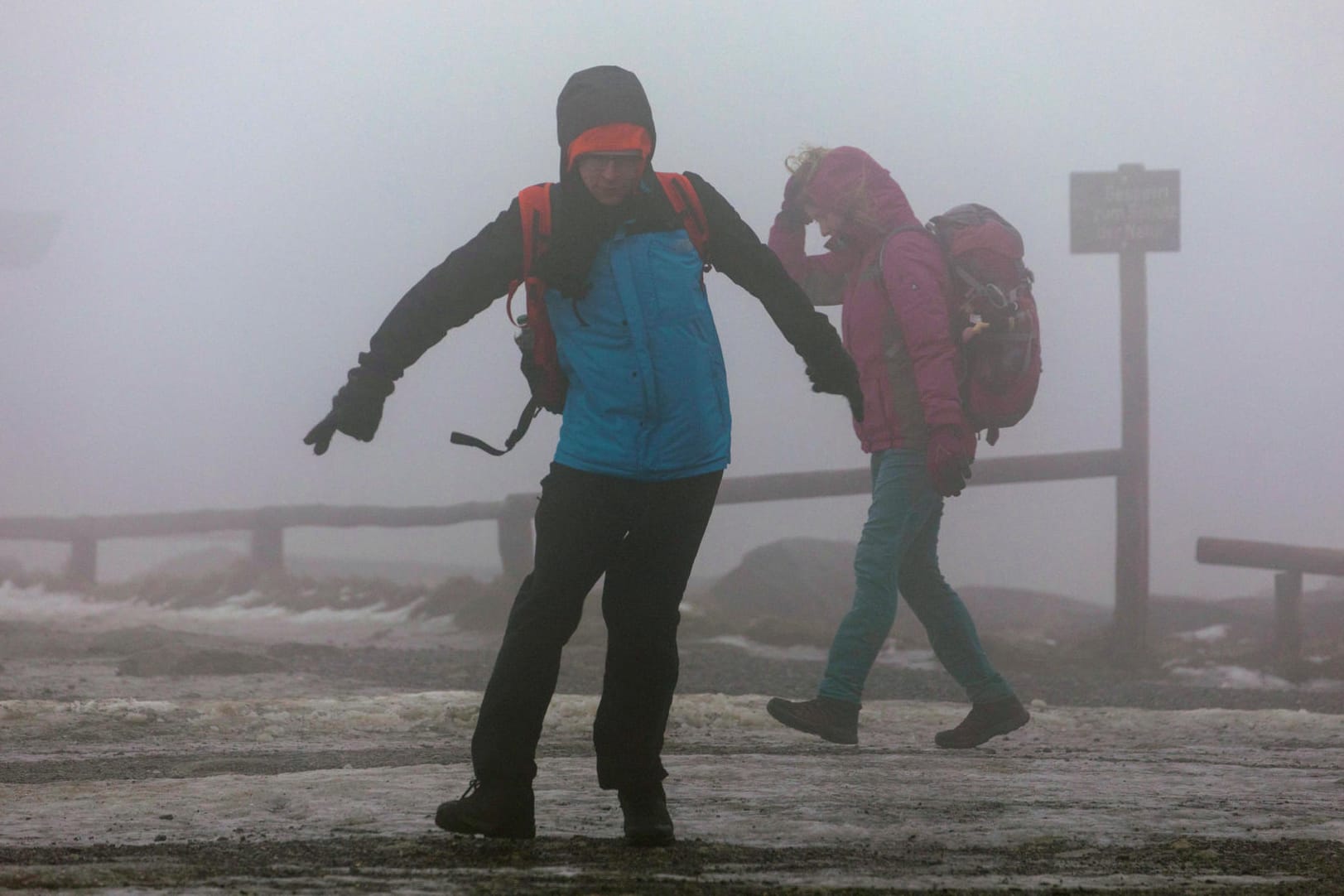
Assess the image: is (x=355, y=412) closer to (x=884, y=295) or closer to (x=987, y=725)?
(x=884, y=295)

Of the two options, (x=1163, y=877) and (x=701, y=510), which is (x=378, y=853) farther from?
(x=1163, y=877)

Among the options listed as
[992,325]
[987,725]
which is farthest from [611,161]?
[987,725]

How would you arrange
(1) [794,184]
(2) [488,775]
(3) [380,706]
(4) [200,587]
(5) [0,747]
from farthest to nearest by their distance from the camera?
1. (4) [200,587]
2. (3) [380,706]
3. (1) [794,184]
4. (5) [0,747]
5. (2) [488,775]

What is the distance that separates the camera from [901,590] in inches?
191

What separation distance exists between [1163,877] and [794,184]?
2739mm

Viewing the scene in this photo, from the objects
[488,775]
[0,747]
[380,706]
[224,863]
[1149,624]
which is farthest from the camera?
[1149,624]

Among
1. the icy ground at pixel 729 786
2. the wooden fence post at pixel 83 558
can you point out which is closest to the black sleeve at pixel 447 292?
the icy ground at pixel 729 786

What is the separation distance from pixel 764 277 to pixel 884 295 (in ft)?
4.86

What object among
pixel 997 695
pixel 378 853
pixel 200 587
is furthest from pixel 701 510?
pixel 200 587

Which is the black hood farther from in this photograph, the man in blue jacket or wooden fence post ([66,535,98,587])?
wooden fence post ([66,535,98,587])

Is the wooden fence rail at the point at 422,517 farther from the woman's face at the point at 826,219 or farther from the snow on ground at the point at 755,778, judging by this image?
the woman's face at the point at 826,219

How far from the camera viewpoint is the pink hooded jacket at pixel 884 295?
4496mm

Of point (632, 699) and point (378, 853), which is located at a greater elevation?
point (632, 699)

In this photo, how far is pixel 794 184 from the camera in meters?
4.88
